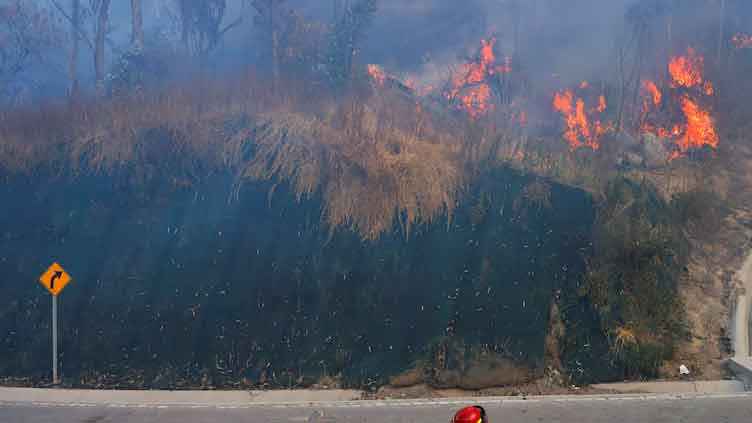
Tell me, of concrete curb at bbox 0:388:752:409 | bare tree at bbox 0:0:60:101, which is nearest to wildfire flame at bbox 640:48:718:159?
concrete curb at bbox 0:388:752:409

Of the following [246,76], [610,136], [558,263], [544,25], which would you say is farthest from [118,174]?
[544,25]

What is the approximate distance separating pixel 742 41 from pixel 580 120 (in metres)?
12.7

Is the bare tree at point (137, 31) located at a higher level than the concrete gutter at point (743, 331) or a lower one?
higher

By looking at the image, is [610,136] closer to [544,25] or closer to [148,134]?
[148,134]

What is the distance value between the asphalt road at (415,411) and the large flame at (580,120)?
1407 cm

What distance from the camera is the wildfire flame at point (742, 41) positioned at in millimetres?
30578

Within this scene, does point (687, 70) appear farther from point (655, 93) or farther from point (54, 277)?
point (54, 277)

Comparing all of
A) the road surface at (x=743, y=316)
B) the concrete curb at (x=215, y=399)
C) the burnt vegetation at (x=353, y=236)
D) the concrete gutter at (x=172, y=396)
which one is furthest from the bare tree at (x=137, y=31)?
the road surface at (x=743, y=316)

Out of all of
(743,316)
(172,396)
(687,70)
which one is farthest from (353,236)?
(687,70)

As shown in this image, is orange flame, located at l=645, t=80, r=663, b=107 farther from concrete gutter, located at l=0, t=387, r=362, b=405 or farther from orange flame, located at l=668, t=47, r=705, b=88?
concrete gutter, located at l=0, t=387, r=362, b=405

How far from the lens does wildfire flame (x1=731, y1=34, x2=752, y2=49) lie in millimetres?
30578

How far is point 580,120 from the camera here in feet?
86.9

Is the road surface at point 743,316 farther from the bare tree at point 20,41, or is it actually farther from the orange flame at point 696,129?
the bare tree at point 20,41

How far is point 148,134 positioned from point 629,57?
31.1 m
